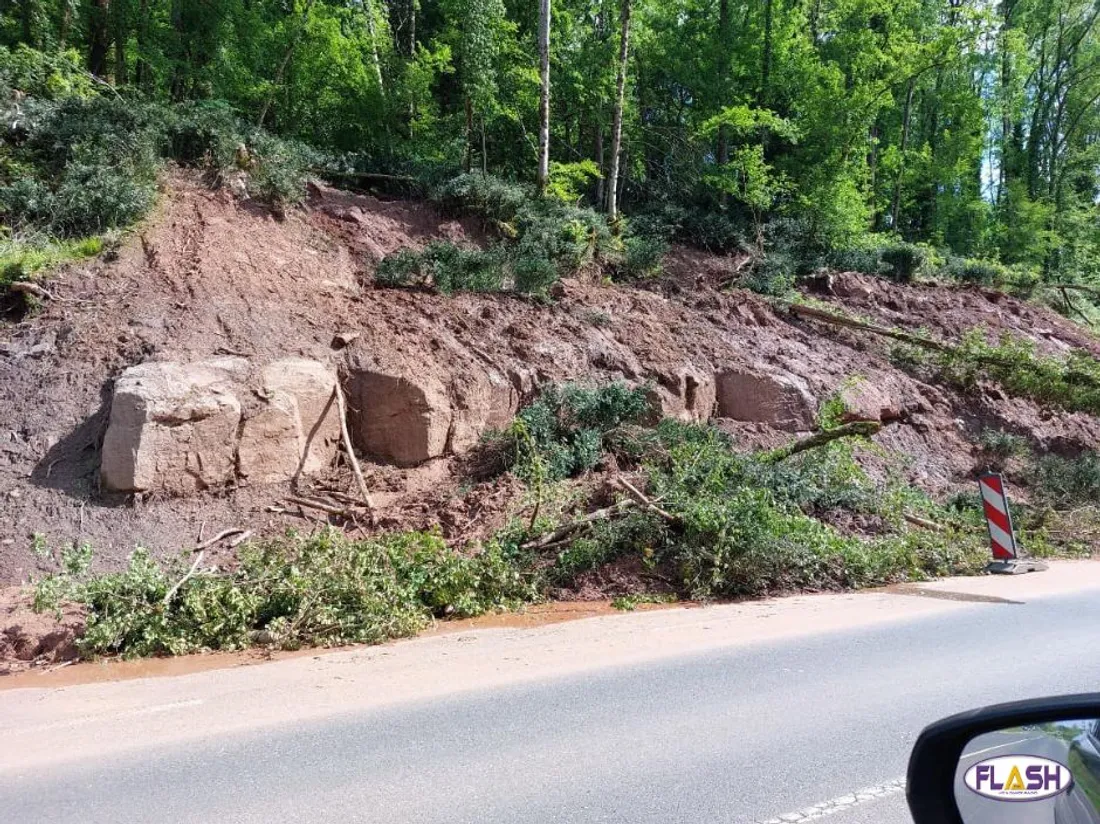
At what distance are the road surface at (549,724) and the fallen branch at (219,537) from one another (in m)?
3.20

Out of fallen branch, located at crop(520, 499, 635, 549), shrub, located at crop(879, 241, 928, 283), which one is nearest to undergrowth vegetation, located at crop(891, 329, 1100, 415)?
shrub, located at crop(879, 241, 928, 283)

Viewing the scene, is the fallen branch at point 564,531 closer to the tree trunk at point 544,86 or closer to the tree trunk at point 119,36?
the tree trunk at point 544,86

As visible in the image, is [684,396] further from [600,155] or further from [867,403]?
[600,155]

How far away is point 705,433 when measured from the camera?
12.8 meters

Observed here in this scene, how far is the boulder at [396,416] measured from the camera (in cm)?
1177

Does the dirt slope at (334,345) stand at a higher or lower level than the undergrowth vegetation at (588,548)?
higher

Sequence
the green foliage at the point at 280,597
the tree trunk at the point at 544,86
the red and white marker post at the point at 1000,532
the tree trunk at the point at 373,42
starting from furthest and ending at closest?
the tree trunk at the point at 373,42
the tree trunk at the point at 544,86
the red and white marker post at the point at 1000,532
the green foliage at the point at 280,597

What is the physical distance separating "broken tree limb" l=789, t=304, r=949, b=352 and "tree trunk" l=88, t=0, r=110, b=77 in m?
17.8

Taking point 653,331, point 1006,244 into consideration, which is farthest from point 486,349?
point 1006,244

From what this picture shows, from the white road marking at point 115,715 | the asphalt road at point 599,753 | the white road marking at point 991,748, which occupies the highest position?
the white road marking at point 991,748

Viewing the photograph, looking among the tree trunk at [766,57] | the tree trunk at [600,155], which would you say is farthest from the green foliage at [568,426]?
the tree trunk at [766,57]

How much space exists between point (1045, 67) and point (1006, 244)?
11.7 metres

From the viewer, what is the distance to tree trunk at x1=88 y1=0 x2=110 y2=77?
61.8 ft

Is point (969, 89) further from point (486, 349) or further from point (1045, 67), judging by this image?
point (486, 349)
